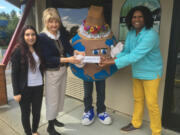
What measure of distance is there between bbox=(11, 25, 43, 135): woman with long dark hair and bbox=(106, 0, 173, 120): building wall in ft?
4.58

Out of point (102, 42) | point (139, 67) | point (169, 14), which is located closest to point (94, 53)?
point (102, 42)

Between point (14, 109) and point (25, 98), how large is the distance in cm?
142

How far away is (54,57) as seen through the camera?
6.37 feet

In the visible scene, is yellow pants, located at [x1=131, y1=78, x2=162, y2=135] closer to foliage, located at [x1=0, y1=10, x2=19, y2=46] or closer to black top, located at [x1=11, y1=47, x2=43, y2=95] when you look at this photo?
black top, located at [x1=11, y1=47, x2=43, y2=95]

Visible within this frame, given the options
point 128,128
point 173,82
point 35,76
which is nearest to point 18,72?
point 35,76

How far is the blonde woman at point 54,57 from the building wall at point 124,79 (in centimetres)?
104

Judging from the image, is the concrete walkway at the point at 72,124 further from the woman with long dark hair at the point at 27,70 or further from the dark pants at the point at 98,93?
the woman with long dark hair at the point at 27,70

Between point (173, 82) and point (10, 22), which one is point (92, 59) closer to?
point (173, 82)

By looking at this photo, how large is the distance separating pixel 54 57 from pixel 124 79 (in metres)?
1.34

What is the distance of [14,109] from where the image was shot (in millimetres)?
3066

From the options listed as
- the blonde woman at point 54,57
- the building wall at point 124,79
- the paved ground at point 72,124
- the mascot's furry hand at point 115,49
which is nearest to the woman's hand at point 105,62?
the mascot's furry hand at point 115,49

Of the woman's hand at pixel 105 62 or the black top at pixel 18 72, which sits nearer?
the black top at pixel 18 72

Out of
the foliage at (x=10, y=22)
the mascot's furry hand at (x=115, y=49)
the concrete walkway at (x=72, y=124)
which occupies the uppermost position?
the foliage at (x=10, y=22)

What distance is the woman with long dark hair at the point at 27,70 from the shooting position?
1779 mm
